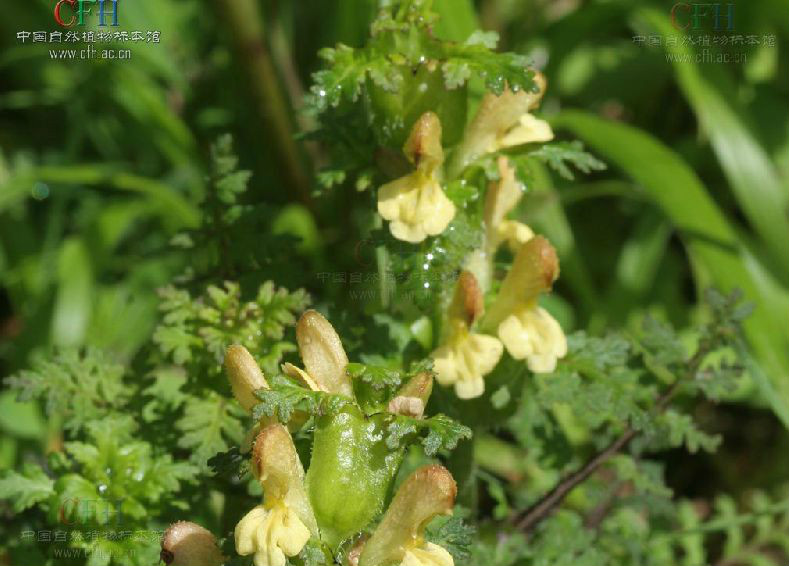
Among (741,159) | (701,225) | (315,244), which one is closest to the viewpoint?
(701,225)

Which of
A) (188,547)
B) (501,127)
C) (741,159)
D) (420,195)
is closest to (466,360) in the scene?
(420,195)

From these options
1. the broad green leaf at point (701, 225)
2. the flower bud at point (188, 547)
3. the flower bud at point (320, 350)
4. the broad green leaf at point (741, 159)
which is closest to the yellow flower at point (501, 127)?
the flower bud at point (320, 350)

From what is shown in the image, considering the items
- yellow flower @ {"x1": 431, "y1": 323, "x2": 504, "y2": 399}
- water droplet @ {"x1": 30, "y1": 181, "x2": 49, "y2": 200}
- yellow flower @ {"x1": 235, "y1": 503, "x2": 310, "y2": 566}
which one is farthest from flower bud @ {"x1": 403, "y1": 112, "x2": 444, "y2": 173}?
water droplet @ {"x1": 30, "y1": 181, "x2": 49, "y2": 200}

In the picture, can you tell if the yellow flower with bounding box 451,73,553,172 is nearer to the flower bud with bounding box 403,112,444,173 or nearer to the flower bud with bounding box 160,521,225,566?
the flower bud with bounding box 403,112,444,173

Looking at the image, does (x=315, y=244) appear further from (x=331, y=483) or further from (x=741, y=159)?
(x=331, y=483)

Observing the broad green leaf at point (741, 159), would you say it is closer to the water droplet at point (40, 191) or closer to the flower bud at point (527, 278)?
the flower bud at point (527, 278)

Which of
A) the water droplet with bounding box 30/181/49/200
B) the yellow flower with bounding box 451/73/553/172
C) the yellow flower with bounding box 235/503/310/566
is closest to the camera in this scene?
the yellow flower with bounding box 235/503/310/566
